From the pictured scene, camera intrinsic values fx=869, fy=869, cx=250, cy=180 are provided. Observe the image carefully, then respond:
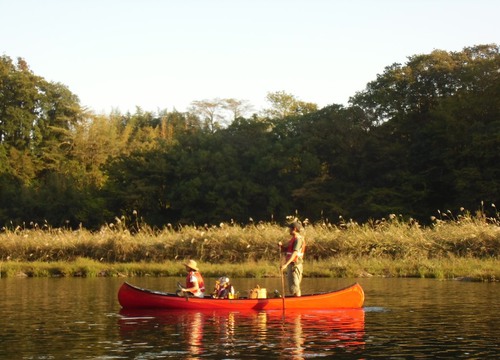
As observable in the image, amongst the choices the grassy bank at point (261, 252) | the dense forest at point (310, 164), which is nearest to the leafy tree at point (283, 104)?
the dense forest at point (310, 164)

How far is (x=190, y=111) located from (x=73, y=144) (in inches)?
475

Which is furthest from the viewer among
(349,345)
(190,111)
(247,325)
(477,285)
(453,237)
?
(190,111)

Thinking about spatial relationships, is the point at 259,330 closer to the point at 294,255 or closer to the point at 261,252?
the point at 294,255

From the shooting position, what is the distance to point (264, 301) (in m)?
18.4

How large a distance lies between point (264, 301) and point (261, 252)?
15346mm

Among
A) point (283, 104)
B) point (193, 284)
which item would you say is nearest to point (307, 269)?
point (193, 284)

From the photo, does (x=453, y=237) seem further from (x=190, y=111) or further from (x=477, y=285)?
(x=190, y=111)

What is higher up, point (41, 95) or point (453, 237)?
point (41, 95)

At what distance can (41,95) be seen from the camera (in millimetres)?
72812

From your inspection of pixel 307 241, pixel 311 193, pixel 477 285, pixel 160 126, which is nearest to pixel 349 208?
pixel 311 193

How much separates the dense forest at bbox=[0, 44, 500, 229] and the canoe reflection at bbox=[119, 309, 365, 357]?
89.3 feet

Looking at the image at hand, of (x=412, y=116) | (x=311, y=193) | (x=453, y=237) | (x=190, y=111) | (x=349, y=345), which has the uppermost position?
(x=190, y=111)

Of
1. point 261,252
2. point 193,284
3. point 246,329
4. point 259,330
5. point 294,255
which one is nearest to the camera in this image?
point 259,330

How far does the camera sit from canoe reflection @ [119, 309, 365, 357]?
13.8 m
